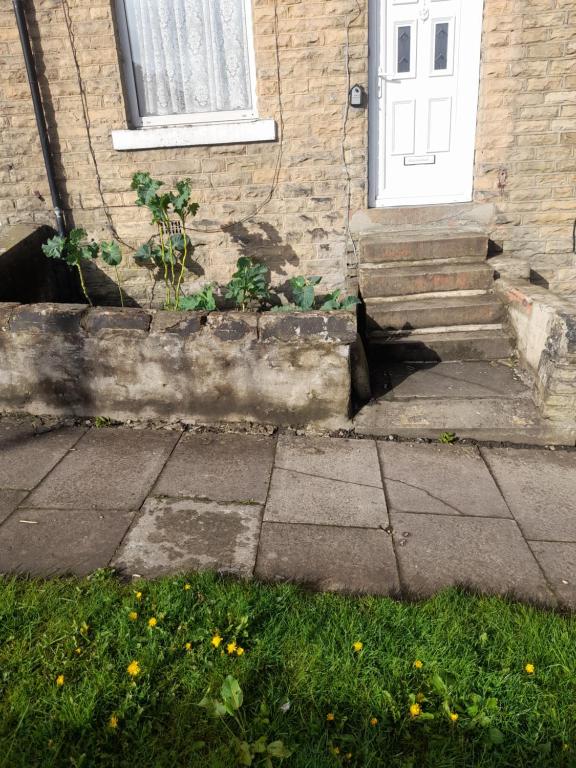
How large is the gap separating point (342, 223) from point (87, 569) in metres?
4.31

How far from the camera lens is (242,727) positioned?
202cm

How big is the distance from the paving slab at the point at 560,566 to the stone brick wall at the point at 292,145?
3750mm

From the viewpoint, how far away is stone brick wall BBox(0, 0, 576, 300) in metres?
5.39

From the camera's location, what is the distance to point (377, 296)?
5.45m

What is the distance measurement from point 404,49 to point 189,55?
2135mm

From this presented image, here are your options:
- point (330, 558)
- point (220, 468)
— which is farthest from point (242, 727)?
point (220, 468)

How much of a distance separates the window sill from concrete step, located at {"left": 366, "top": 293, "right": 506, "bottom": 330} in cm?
208

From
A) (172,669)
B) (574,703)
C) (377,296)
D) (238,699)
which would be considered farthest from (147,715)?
(377,296)

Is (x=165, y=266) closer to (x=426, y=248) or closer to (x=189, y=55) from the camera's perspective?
(x=189, y=55)

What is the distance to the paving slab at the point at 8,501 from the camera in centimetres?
329

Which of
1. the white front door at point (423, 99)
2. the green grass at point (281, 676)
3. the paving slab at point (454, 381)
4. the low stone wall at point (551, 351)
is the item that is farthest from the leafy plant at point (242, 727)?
the white front door at point (423, 99)

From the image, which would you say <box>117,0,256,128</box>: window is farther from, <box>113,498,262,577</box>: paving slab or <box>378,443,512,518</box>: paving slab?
<box>113,498,262,577</box>: paving slab

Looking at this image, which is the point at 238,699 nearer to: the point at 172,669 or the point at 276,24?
the point at 172,669

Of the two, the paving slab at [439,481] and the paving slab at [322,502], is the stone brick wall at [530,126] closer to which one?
the paving slab at [439,481]
